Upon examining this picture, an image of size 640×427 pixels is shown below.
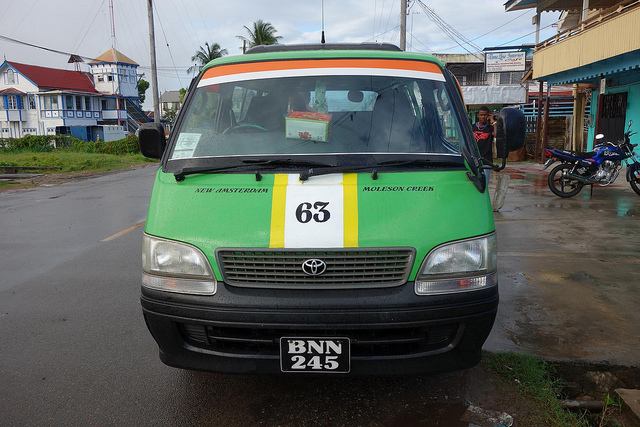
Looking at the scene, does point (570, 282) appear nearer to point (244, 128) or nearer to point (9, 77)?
point (244, 128)

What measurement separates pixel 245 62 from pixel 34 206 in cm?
908

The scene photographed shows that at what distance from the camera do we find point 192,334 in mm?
2803

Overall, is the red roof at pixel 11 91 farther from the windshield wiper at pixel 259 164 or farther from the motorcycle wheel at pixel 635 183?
the windshield wiper at pixel 259 164

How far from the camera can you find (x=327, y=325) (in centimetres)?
258

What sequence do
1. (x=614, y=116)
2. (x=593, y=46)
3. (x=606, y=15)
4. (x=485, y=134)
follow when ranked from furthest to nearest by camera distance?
(x=614, y=116)
(x=593, y=46)
(x=606, y=15)
(x=485, y=134)

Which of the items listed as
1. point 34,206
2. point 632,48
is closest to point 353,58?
point 34,206

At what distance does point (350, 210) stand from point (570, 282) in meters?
3.35

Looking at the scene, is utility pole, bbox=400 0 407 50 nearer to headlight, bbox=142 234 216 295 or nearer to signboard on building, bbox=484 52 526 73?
signboard on building, bbox=484 52 526 73

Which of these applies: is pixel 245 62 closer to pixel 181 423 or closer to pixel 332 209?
pixel 332 209

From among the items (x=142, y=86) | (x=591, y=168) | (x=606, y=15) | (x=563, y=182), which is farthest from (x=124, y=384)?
(x=142, y=86)

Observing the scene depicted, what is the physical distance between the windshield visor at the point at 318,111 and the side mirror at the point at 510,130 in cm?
37

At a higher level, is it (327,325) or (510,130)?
(510,130)

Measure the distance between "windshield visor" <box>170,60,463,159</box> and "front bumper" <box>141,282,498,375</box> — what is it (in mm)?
1026

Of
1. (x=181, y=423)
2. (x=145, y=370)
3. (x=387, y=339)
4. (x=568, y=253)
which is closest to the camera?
(x=387, y=339)
